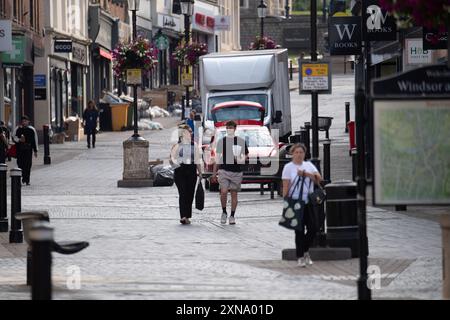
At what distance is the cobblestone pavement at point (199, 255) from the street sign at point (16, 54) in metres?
18.3

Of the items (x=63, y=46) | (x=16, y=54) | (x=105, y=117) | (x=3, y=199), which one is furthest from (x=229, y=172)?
(x=105, y=117)

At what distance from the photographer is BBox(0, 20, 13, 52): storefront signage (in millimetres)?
47812

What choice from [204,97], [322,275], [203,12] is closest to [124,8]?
[203,12]

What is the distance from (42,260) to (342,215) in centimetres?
975

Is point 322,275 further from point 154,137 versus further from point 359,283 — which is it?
point 154,137

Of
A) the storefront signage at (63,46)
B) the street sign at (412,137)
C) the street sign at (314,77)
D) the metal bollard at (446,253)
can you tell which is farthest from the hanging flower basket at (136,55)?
the street sign at (412,137)

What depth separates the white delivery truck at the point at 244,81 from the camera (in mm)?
44188

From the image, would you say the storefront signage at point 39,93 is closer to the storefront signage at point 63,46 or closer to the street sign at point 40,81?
the street sign at point 40,81

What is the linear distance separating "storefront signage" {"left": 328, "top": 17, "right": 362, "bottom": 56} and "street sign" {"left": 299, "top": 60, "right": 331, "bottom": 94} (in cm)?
867

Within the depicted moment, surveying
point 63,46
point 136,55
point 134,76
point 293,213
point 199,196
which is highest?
point 63,46

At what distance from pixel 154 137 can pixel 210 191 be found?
2536cm

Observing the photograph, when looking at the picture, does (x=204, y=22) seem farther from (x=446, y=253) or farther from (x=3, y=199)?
(x=446, y=253)

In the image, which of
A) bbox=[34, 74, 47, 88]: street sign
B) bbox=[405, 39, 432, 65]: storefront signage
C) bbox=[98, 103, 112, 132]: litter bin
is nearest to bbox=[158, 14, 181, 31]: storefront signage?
bbox=[98, 103, 112, 132]: litter bin

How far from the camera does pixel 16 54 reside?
5172cm
